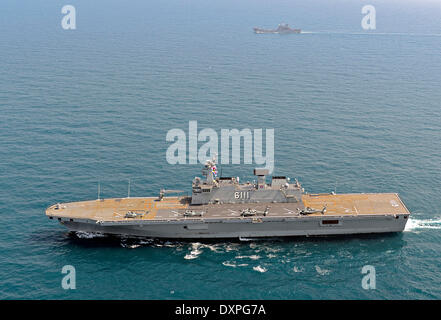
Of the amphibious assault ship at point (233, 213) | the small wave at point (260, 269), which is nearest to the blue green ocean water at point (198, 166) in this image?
the small wave at point (260, 269)

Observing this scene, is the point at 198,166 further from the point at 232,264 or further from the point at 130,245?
the point at 232,264

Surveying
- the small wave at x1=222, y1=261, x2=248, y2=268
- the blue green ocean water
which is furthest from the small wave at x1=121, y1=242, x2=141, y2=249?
the small wave at x1=222, y1=261, x2=248, y2=268

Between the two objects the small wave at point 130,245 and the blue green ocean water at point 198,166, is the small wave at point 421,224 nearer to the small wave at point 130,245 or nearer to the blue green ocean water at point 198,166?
the blue green ocean water at point 198,166

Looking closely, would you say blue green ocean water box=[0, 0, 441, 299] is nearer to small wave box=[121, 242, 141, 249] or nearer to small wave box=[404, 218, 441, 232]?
small wave box=[121, 242, 141, 249]

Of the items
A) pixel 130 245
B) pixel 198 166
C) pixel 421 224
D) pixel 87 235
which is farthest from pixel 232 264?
pixel 421 224

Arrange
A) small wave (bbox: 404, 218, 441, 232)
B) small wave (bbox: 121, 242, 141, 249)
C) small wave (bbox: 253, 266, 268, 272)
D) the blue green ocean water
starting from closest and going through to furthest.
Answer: the blue green ocean water < small wave (bbox: 253, 266, 268, 272) < small wave (bbox: 121, 242, 141, 249) < small wave (bbox: 404, 218, 441, 232)
